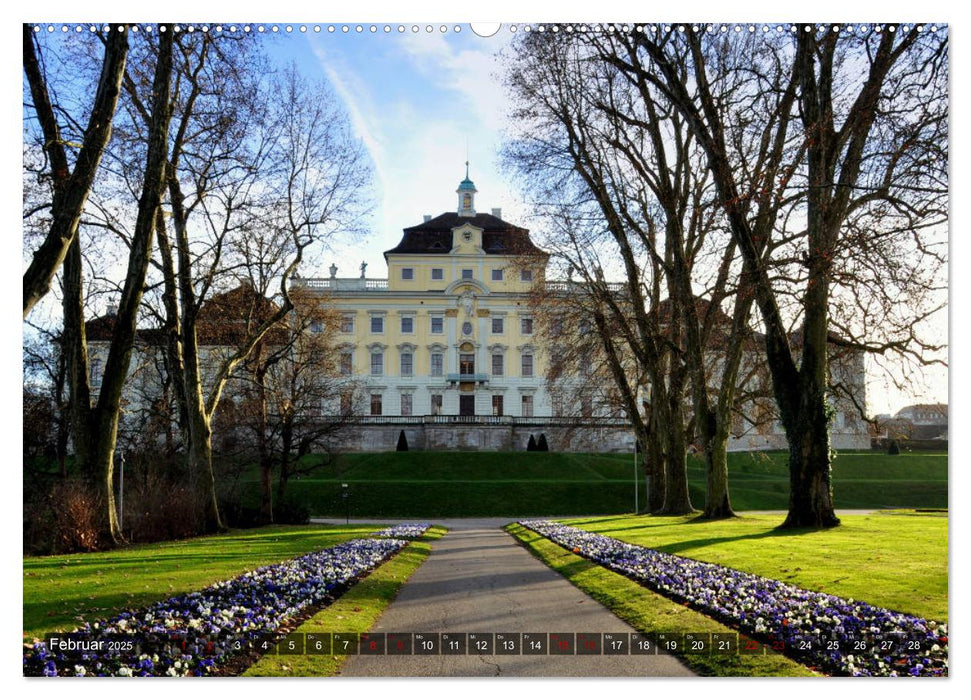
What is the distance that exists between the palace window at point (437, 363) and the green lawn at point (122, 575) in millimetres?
53274

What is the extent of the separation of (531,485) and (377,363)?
101ft

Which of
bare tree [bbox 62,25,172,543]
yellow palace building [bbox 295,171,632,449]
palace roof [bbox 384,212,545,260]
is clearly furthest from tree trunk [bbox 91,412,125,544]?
yellow palace building [bbox 295,171,632,449]

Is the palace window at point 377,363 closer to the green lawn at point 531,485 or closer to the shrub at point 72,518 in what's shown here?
the green lawn at point 531,485

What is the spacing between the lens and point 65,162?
353 inches

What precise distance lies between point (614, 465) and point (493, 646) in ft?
155

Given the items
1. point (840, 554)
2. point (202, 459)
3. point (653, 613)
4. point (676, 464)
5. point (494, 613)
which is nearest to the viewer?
point (653, 613)

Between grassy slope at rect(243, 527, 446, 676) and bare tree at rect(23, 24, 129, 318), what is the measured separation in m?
3.68

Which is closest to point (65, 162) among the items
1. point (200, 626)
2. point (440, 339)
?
point (200, 626)

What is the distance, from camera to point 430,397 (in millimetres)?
68562

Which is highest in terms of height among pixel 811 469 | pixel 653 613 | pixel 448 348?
pixel 448 348

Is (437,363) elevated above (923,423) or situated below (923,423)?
above

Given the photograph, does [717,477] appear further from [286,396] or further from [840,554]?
[286,396]

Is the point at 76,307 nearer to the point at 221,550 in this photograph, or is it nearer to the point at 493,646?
the point at 221,550

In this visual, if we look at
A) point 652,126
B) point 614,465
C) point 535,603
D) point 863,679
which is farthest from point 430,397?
point 863,679
